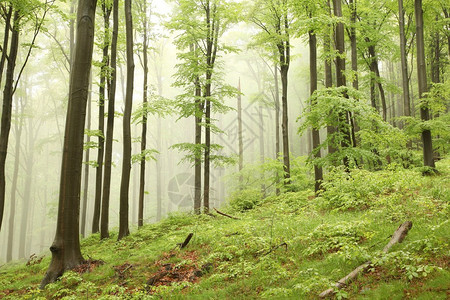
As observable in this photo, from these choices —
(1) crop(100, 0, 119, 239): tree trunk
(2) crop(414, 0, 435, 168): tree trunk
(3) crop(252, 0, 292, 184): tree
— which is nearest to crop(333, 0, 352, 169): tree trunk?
(2) crop(414, 0, 435, 168): tree trunk

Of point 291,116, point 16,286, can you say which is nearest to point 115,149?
point 291,116

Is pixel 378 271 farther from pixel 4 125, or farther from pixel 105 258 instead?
pixel 4 125

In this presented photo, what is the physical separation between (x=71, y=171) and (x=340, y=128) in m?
8.05

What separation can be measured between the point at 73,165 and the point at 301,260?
5.90 metres

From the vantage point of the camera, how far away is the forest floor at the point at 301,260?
3.52 meters

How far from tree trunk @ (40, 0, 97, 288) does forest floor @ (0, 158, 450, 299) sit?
55cm

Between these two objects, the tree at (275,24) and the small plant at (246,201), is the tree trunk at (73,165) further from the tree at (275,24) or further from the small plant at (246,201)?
the tree at (275,24)

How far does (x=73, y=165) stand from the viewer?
7.01 m

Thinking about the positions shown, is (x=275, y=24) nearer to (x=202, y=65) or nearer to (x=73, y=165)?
(x=202, y=65)

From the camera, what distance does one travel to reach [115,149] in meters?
52.2

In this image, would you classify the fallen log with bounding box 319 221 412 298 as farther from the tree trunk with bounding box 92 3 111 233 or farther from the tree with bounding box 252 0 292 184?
the tree trunk with bounding box 92 3 111 233

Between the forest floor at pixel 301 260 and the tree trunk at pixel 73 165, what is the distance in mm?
546

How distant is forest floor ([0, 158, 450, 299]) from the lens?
11.6 ft

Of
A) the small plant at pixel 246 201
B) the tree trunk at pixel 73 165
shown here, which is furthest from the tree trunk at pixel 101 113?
the small plant at pixel 246 201
